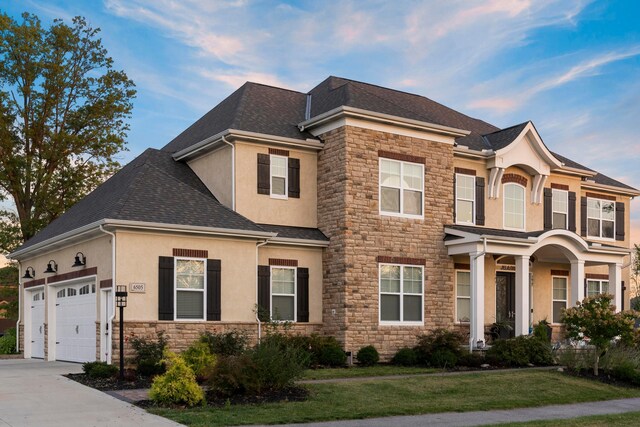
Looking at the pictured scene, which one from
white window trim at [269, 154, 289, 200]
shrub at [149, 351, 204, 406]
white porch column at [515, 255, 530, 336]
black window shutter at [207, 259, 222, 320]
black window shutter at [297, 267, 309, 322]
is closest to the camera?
shrub at [149, 351, 204, 406]

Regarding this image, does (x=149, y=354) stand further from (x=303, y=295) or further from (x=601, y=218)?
(x=601, y=218)

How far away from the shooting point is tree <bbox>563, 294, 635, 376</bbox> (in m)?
21.2

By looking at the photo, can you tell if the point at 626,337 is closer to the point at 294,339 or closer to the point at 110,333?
the point at 294,339

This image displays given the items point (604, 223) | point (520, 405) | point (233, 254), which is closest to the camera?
point (520, 405)

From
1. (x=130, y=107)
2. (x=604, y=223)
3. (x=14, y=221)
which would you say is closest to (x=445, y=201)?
(x=604, y=223)

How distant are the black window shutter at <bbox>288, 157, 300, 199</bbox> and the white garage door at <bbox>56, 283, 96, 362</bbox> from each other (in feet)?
21.8

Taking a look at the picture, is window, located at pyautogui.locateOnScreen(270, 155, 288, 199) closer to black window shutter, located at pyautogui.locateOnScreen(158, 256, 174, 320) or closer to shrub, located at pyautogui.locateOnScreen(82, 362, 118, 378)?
black window shutter, located at pyautogui.locateOnScreen(158, 256, 174, 320)

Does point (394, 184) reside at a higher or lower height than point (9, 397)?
higher

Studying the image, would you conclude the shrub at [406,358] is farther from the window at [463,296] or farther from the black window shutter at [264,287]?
the black window shutter at [264,287]

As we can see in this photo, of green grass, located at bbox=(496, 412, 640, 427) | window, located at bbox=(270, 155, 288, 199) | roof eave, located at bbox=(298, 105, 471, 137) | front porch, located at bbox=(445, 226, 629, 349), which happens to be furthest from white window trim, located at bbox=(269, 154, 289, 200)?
green grass, located at bbox=(496, 412, 640, 427)

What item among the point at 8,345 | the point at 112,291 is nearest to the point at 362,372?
the point at 112,291

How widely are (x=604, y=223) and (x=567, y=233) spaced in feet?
23.0

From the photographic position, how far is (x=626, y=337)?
22.0 metres

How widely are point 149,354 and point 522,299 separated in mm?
12131
